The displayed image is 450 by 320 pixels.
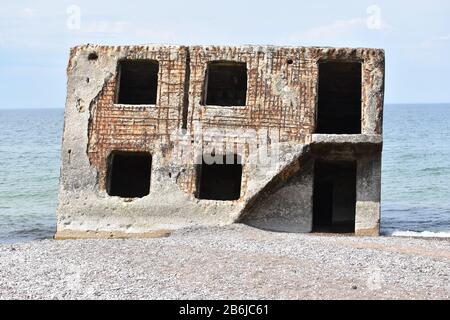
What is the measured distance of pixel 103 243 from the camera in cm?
1388

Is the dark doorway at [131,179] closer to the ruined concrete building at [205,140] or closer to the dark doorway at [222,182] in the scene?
the dark doorway at [222,182]

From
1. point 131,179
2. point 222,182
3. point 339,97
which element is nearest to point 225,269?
point 222,182

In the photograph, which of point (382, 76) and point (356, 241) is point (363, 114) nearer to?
point (382, 76)

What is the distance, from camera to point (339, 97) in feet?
63.0

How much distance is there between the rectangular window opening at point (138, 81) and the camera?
1764cm

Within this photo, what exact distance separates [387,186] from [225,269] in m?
25.8

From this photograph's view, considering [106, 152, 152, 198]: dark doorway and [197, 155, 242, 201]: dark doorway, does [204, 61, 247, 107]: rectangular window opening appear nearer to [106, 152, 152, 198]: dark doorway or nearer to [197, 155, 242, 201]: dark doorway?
[197, 155, 242, 201]: dark doorway

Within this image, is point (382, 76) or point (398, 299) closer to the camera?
point (398, 299)

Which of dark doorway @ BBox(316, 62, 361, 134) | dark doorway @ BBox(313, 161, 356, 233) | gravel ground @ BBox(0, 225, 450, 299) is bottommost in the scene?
gravel ground @ BBox(0, 225, 450, 299)

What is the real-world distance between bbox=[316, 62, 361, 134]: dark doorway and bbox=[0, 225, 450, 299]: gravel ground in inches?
168

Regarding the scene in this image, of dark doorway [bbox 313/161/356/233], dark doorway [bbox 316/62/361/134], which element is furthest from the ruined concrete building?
dark doorway [bbox 313/161/356/233]

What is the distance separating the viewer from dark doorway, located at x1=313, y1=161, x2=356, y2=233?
20328 mm

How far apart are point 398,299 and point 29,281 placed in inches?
191
